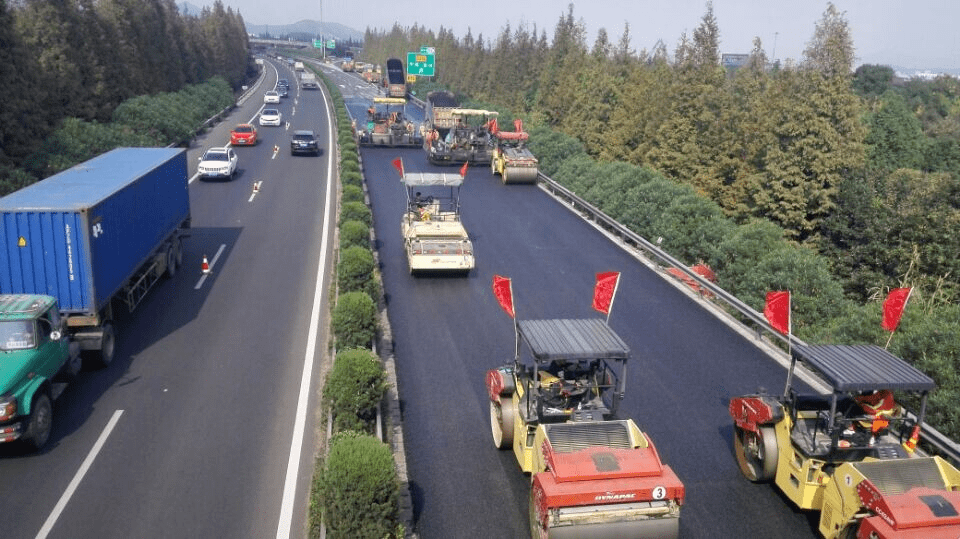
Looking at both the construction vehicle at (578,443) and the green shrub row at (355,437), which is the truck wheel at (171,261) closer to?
the green shrub row at (355,437)

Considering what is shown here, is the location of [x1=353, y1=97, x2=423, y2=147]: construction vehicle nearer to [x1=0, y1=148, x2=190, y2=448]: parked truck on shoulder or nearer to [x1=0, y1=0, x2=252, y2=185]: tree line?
[x1=0, y1=0, x2=252, y2=185]: tree line

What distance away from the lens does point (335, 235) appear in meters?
27.9

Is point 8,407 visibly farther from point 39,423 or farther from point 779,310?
point 779,310

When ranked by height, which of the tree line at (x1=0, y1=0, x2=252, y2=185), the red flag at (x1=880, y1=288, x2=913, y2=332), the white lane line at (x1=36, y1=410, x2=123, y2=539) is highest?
the tree line at (x1=0, y1=0, x2=252, y2=185)

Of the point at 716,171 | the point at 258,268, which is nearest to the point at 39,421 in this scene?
the point at 258,268

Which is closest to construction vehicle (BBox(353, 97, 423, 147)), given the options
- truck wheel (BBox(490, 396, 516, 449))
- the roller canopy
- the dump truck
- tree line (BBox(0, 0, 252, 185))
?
tree line (BBox(0, 0, 252, 185))

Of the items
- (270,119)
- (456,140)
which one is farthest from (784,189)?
(270,119)

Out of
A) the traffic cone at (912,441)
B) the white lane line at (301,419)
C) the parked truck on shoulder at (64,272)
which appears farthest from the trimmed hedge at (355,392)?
the traffic cone at (912,441)

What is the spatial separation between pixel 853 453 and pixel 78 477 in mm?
11414

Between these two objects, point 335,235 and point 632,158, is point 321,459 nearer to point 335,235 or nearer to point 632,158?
point 335,235

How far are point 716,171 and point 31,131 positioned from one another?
3097cm

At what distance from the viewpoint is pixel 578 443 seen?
10023 mm

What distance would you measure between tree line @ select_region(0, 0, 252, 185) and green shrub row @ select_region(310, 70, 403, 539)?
2043 centimetres

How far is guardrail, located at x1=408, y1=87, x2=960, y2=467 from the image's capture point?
37.9ft
